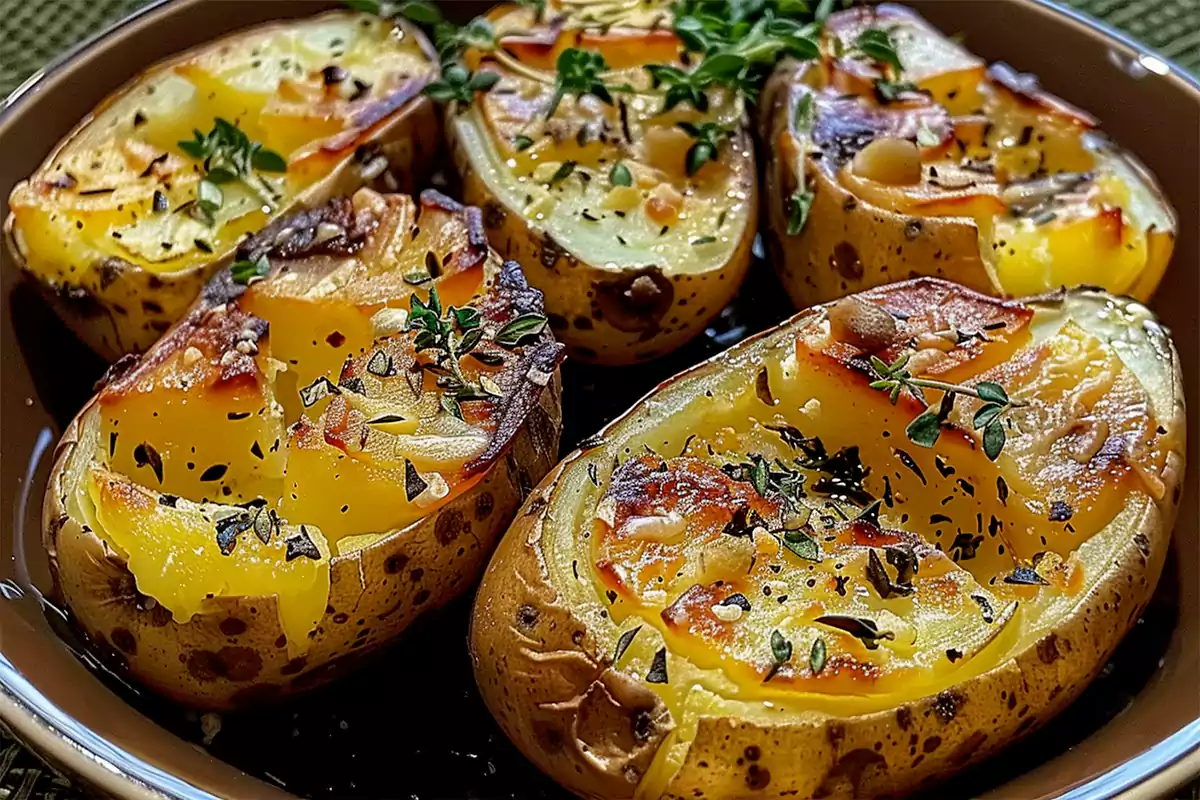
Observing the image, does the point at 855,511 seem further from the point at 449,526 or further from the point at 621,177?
the point at 621,177

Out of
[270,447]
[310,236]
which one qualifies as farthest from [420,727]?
[310,236]

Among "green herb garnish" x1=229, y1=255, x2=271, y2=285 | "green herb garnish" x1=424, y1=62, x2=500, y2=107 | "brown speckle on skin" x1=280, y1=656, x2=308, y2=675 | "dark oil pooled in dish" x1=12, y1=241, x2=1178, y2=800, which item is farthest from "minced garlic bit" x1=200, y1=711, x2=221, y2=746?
"green herb garnish" x1=424, y1=62, x2=500, y2=107

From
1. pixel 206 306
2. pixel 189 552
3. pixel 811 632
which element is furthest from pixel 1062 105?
pixel 189 552

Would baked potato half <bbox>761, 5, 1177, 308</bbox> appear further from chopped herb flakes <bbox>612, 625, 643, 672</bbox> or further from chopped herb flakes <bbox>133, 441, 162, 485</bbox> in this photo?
chopped herb flakes <bbox>133, 441, 162, 485</bbox>

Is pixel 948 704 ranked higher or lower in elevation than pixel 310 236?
lower

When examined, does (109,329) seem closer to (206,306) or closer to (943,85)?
(206,306)

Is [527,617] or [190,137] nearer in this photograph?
[527,617]
